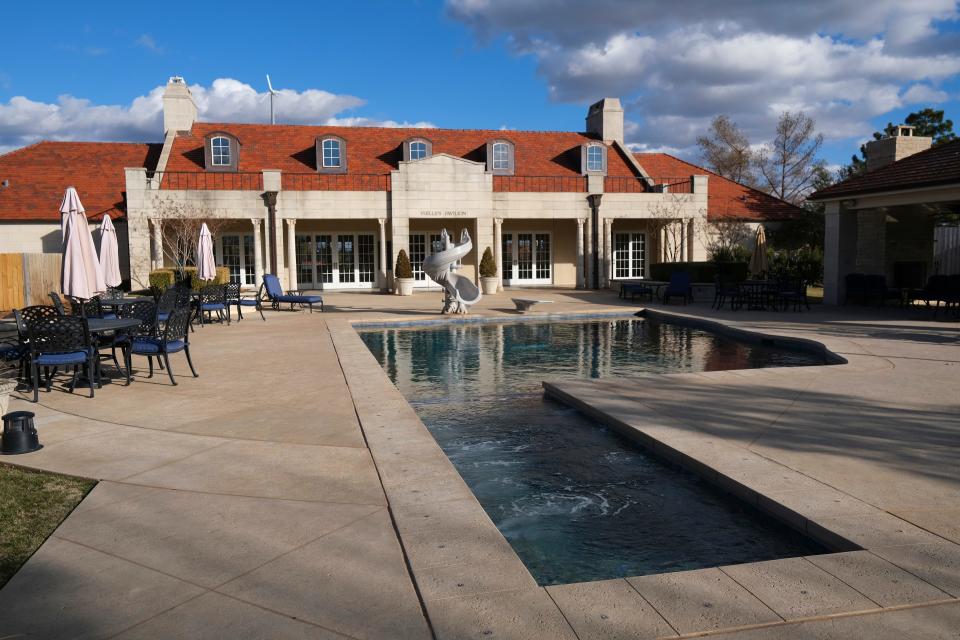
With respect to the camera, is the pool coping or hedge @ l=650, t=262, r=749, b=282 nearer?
the pool coping

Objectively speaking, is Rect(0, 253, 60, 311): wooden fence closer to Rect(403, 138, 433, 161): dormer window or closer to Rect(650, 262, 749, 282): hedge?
Rect(403, 138, 433, 161): dormer window

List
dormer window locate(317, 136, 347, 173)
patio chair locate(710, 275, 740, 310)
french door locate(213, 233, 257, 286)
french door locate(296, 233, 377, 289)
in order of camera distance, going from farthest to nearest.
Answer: french door locate(296, 233, 377, 289), dormer window locate(317, 136, 347, 173), french door locate(213, 233, 257, 286), patio chair locate(710, 275, 740, 310)

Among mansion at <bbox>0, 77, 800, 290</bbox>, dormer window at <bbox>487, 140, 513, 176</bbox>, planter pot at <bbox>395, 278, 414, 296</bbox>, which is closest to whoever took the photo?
mansion at <bbox>0, 77, 800, 290</bbox>

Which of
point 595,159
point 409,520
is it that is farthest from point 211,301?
point 595,159

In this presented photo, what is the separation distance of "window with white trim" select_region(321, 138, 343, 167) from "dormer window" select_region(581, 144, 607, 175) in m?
10.3

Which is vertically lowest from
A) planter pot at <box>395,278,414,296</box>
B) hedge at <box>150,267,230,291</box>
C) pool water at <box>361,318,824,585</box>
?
pool water at <box>361,318,824,585</box>

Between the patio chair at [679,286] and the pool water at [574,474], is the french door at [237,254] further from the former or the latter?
the pool water at [574,474]

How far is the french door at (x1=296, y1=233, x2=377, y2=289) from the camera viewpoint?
2856 centimetres

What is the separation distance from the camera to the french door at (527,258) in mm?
30406

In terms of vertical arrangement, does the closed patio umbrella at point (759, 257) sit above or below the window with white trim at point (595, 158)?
below

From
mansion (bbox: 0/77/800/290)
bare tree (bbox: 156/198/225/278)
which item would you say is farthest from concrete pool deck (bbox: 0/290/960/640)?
mansion (bbox: 0/77/800/290)

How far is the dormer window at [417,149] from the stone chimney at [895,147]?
1642 centimetres

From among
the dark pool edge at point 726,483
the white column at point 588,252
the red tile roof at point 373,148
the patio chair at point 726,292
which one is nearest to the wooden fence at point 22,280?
the red tile roof at point 373,148

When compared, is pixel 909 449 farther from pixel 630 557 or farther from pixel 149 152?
pixel 149 152
